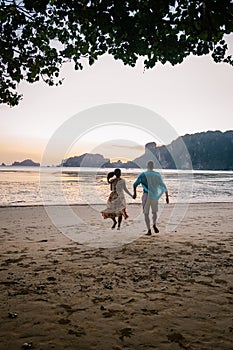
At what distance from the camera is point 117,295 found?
14.6 feet

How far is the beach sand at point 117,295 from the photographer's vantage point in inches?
128

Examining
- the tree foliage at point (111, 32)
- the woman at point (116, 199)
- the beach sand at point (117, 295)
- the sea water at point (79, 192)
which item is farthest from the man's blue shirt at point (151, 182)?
the sea water at point (79, 192)

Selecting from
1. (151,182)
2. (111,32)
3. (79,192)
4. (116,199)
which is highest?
(111,32)

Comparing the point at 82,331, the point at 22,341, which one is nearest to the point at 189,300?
the point at 82,331

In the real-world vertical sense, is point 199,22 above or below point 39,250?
above

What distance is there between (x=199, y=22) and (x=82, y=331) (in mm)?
4579

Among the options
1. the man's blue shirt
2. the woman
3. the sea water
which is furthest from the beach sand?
the sea water

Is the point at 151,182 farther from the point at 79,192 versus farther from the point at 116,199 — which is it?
the point at 79,192

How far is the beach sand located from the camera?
10.7ft

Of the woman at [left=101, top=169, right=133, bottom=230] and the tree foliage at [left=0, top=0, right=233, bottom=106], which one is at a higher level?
the tree foliage at [left=0, top=0, right=233, bottom=106]

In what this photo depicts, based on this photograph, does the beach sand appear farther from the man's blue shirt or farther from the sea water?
the sea water

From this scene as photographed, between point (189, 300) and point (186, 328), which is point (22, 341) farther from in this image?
point (189, 300)

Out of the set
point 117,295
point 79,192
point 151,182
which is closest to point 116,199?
point 151,182

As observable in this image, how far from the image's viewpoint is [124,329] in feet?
11.3
